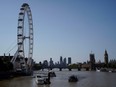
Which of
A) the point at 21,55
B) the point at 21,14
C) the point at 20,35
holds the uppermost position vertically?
the point at 21,14

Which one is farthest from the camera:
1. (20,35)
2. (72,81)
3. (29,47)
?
(29,47)

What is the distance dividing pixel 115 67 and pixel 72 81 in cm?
11930

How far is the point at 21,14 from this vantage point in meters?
81.5

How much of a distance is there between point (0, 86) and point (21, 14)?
38.0 m

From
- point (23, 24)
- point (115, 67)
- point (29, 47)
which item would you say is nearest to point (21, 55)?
point (29, 47)

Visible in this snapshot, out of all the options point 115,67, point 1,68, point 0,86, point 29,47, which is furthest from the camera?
point 115,67

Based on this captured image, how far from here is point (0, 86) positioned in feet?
155

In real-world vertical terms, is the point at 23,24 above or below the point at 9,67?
above

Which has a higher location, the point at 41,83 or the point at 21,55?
the point at 21,55

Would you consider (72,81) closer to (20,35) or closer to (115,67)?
(20,35)

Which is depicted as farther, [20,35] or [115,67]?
[115,67]

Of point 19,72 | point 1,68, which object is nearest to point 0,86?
point 1,68

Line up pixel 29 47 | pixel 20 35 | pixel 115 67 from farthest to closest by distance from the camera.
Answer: pixel 115 67 → pixel 29 47 → pixel 20 35

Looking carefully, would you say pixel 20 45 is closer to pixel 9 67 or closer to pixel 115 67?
pixel 9 67
